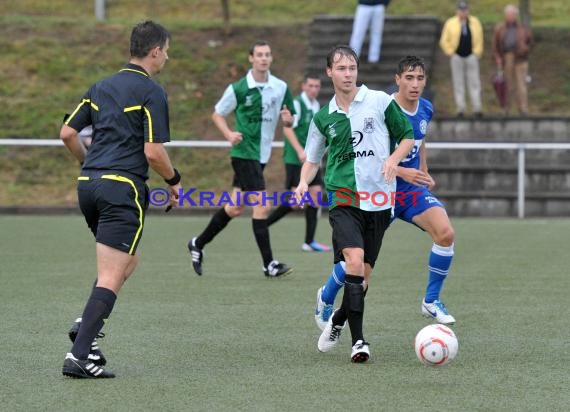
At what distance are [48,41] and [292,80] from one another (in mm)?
5419

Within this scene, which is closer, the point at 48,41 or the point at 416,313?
the point at 416,313

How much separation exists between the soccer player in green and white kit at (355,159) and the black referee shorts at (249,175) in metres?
4.09

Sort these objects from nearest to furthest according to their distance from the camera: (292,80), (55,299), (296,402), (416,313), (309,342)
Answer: (296,402)
(309,342)
(416,313)
(55,299)
(292,80)

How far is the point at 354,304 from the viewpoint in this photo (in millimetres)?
6832

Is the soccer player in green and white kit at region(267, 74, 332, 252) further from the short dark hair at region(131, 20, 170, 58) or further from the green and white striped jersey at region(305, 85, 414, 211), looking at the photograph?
the short dark hair at region(131, 20, 170, 58)

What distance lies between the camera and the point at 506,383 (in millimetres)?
6090

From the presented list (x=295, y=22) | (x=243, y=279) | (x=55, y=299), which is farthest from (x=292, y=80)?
(x=55, y=299)

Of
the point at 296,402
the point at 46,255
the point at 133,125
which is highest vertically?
the point at 133,125

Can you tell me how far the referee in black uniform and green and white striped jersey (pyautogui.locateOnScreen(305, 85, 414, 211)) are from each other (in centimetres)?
118

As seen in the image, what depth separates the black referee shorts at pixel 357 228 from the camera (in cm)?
699

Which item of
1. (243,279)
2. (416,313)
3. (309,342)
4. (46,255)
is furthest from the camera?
(46,255)

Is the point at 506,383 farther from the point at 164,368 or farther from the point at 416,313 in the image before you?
the point at 416,313

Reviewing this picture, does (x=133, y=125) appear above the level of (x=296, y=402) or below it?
above

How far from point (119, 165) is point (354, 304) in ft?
5.12
